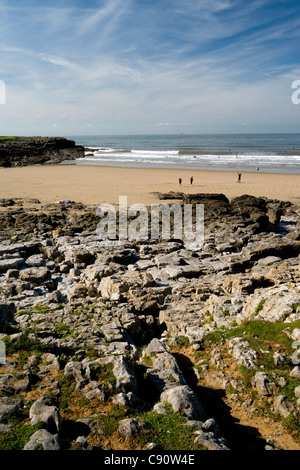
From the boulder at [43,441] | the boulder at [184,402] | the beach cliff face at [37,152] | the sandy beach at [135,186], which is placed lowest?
the boulder at [184,402]

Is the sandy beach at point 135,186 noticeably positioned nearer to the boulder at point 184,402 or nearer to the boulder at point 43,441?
the boulder at point 184,402

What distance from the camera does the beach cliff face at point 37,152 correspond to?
231ft

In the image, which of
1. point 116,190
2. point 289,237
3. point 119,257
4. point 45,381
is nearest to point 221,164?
point 116,190

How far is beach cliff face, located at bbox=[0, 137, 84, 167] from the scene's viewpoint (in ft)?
231

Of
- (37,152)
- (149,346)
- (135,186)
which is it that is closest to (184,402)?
(149,346)

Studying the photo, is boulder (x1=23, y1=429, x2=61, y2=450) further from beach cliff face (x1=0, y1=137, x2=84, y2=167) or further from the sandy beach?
beach cliff face (x1=0, y1=137, x2=84, y2=167)

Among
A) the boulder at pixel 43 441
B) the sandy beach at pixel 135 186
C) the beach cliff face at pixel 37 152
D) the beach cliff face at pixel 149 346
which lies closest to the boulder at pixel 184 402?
the beach cliff face at pixel 149 346

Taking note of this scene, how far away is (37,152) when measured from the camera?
78.9 m

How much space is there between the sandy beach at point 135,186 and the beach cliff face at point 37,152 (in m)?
22.2

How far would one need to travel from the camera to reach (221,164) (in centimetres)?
6038

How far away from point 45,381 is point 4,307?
3024 mm

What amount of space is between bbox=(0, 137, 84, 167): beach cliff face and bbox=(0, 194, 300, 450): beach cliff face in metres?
59.1

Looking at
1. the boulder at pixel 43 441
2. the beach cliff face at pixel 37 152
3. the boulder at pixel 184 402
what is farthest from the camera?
the beach cliff face at pixel 37 152

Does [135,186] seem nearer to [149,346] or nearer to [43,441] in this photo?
[149,346]
